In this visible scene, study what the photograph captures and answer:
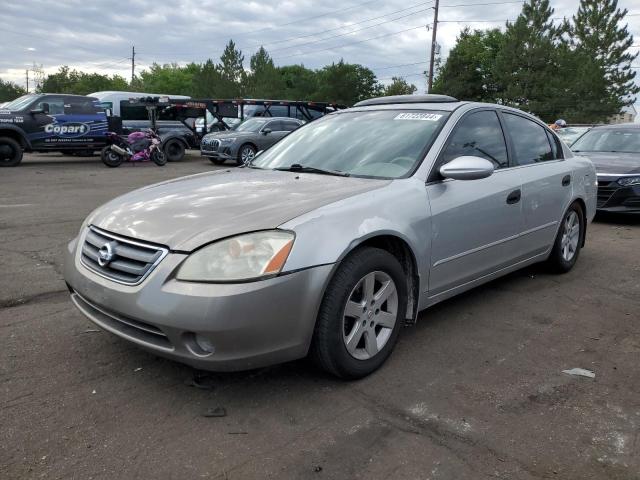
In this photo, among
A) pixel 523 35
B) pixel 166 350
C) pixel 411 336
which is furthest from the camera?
pixel 523 35

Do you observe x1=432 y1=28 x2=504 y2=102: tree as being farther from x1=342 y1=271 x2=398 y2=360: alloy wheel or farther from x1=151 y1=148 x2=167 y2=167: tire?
x1=342 y1=271 x2=398 y2=360: alloy wheel

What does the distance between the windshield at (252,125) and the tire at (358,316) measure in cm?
1453

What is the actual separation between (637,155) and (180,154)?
14.5 meters

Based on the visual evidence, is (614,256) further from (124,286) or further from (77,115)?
(77,115)

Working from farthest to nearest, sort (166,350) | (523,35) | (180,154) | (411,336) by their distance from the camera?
(523,35), (180,154), (411,336), (166,350)

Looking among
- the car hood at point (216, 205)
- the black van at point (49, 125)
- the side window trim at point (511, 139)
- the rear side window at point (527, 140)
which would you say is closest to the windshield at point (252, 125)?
the black van at point (49, 125)

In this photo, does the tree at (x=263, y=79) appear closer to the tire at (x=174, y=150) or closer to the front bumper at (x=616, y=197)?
the tire at (x=174, y=150)

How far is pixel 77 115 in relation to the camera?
15.8 metres

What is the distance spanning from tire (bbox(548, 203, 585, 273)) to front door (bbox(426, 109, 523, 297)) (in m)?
0.93

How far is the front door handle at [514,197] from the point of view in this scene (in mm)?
4016

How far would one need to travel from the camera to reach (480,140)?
13.2ft

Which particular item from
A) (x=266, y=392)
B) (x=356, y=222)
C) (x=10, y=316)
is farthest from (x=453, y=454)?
(x=10, y=316)

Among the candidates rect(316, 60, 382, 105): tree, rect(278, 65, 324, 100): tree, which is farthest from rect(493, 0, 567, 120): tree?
rect(278, 65, 324, 100): tree

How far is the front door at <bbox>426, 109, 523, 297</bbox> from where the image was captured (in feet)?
11.2
